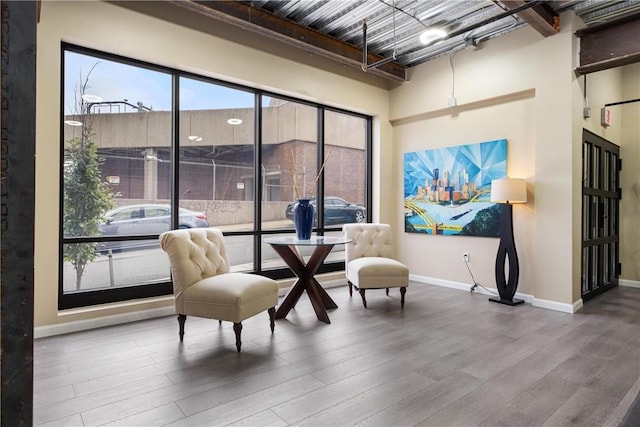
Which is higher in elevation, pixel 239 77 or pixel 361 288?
pixel 239 77

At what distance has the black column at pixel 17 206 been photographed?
0.61 metres

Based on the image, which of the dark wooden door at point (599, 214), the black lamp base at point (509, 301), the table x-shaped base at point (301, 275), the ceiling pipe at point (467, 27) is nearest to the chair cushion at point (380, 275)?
the table x-shaped base at point (301, 275)

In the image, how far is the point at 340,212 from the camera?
18.5ft

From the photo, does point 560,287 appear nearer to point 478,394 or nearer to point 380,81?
point 478,394

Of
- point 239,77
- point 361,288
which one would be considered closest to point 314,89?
point 239,77

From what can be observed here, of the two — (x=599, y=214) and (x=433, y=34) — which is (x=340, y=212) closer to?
(x=433, y=34)

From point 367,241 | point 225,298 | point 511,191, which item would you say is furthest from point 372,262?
point 225,298

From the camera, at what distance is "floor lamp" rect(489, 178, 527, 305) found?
164 inches

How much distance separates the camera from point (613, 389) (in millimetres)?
2275

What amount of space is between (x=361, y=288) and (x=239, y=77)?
2823 millimetres

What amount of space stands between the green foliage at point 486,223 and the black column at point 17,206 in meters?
4.94

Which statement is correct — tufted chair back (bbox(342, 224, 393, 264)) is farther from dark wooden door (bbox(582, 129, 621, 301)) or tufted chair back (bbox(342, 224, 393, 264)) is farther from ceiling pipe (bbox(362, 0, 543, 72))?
dark wooden door (bbox(582, 129, 621, 301))

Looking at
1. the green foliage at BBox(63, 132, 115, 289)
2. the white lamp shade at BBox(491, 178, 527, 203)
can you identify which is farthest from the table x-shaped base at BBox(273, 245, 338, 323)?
the white lamp shade at BBox(491, 178, 527, 203)

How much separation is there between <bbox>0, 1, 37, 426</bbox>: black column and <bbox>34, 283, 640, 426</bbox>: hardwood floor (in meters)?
1.49
